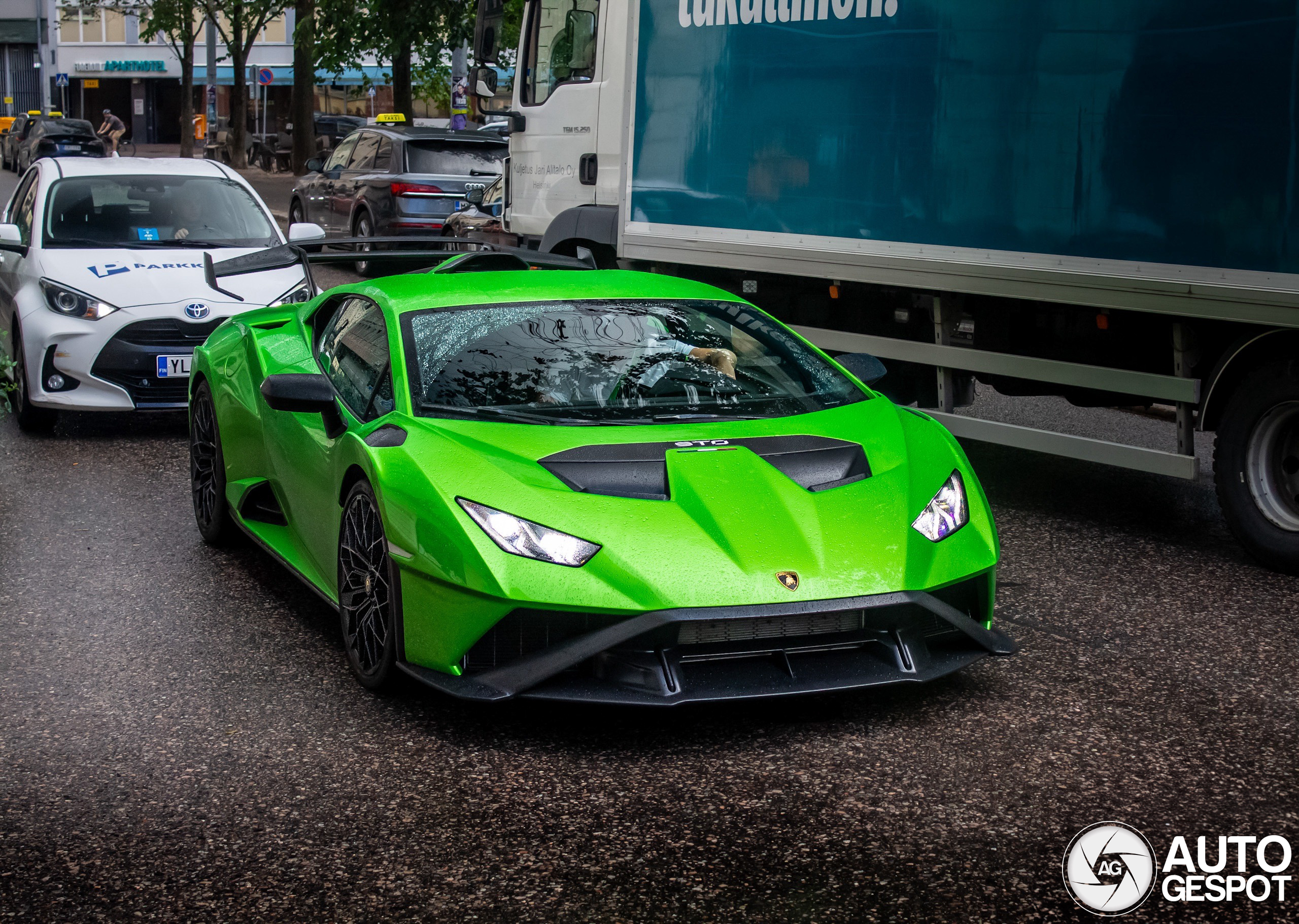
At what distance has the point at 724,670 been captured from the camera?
14.0 ft

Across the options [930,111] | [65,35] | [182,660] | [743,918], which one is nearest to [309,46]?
[930,111]

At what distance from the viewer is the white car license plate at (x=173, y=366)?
9.09 m

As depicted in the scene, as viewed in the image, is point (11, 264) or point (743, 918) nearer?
point (743, 918)

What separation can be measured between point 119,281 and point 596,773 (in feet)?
20.5

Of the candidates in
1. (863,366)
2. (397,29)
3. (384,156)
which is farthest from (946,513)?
(397,29)

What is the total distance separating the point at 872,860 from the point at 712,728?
3.12 ft

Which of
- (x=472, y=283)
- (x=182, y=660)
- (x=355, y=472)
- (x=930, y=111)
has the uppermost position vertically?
(x=930, y=111)

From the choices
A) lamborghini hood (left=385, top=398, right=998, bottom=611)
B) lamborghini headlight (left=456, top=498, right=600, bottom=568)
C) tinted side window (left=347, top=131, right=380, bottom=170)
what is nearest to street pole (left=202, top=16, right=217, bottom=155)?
tinted side window (left=347, top=131, right=380, bottom=170)

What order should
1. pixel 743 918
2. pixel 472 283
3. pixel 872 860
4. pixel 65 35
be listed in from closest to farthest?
pixel 743 918
pixel 872 860
pixel 472 283
pixel 65 35

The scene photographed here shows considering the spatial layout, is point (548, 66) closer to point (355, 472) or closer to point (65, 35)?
point (355, 472)

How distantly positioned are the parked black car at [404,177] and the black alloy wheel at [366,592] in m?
12.8

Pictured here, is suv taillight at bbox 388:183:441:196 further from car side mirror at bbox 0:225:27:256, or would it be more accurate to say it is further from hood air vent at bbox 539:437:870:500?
hood air vent at bbox 539:437:870:500

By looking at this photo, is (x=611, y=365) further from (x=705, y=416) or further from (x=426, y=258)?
(x=426, y=258)

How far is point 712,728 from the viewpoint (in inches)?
177
